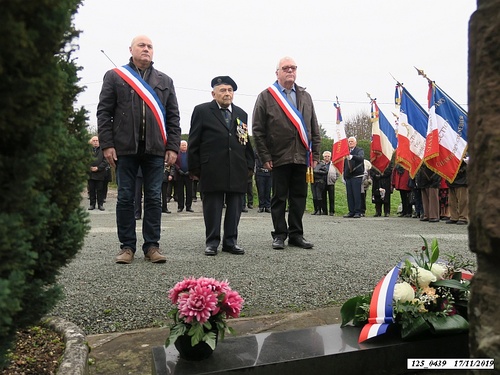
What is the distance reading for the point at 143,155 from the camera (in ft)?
13.4

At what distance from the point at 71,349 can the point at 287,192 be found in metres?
3.54

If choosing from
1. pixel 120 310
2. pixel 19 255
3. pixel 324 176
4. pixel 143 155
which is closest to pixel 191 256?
pixel 143 155

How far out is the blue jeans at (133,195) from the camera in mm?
4020

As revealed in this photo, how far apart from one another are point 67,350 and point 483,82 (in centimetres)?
174

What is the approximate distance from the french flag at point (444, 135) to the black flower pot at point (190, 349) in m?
8.33

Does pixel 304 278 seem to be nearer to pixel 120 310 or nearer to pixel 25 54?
pixel 120 310

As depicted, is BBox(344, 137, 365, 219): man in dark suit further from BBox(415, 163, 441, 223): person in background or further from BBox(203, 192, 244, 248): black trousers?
BBox(203, 192, 244, 248): black trousers

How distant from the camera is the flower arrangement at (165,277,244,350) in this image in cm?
178

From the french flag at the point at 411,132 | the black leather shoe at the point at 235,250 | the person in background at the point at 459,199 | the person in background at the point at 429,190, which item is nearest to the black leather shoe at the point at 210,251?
the black leather shoe at the point at 235,250

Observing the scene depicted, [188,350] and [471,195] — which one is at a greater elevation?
[471,195]

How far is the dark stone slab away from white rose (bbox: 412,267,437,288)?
0.81 feet

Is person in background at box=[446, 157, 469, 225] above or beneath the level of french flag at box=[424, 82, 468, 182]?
beneath

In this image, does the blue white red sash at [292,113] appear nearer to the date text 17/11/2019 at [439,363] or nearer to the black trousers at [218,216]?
the black trousers at [218,216]

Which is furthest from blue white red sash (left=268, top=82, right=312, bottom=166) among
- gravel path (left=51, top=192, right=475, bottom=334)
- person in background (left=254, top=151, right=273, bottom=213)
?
person in background (left=254, top=151, right=273, bottom=213)
